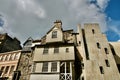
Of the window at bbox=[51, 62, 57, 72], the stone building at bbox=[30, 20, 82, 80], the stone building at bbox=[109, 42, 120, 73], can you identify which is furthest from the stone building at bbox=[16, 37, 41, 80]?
the stone building at bbox=[109, 42, 120, 73]

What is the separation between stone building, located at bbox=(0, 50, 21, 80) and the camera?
29.7 meters

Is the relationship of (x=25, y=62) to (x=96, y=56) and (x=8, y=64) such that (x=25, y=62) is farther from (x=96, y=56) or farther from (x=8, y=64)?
(x=96, y=56)

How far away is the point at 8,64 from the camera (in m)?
31.2

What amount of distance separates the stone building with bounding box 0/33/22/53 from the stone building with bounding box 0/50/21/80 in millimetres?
5631

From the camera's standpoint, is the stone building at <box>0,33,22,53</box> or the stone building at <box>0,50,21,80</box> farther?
the stone building at <box>0,33,22,53</box>

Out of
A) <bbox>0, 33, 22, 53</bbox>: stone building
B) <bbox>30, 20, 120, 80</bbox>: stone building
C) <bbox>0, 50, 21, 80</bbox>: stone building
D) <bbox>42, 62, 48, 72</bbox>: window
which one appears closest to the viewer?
<bbox>30, 20, 120, 80</bbox>: stone building

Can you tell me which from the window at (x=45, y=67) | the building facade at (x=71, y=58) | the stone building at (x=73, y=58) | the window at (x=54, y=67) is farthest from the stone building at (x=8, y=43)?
the window at (x=54, y=67)

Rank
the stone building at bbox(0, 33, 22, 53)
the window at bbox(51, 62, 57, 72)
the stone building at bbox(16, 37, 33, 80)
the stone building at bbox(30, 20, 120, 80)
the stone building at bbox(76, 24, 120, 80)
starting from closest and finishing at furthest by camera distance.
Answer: the stone building at bbox(76, 24, 120, 80)
the stone building at bbox(30, 20, 120, 80)
the window at bbox(51, 62, 57, 72)
the stone building at bbox(16, 37, 33, 80)
the stone building at bbox(0, 33, 22, 53)

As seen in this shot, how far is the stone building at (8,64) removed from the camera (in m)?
29.7

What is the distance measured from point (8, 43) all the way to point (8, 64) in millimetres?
11230

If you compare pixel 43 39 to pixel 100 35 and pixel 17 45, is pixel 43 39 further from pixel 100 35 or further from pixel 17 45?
pixel 17 45

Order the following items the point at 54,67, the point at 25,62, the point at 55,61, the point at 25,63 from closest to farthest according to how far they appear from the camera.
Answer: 1. the point at 54,67
2. the point at 55,61
3. the point at 25,63
4. the point at 25,62

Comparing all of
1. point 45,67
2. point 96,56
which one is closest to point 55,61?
point 45,67

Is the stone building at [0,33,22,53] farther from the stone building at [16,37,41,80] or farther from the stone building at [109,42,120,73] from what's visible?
the stone building at [109,42,120,73]
